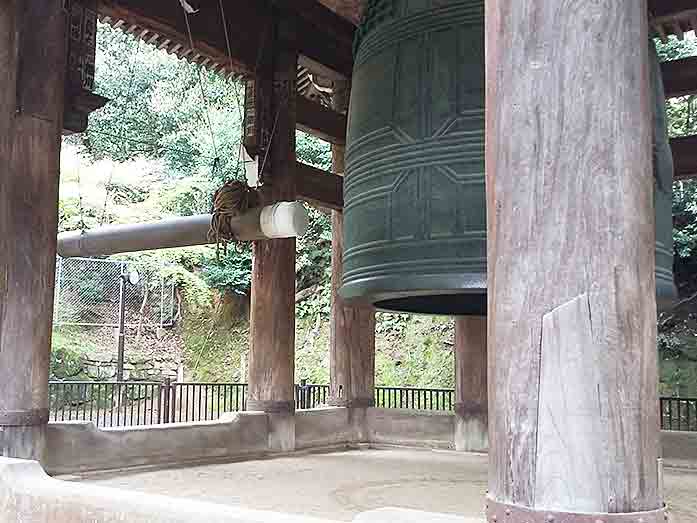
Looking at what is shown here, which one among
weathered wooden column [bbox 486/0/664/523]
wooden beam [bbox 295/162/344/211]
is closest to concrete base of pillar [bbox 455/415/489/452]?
wooden beam [bbox 295/162/344/211]

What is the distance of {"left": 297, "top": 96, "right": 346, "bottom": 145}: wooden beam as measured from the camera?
7523mm

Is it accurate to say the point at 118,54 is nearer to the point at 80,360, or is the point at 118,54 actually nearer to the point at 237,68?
the point at 80,360

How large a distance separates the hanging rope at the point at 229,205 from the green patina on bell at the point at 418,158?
3150 millimetres

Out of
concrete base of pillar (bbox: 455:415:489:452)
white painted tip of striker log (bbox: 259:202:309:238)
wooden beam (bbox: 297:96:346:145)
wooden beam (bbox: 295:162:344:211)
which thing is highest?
wooden beam (bbox: 297:96:346:145)

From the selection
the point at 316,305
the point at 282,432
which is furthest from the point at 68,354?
the point at 282,432

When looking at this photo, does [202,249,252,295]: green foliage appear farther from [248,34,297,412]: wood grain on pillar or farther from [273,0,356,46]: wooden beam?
[248,34,297,412]: wood grain on pillar

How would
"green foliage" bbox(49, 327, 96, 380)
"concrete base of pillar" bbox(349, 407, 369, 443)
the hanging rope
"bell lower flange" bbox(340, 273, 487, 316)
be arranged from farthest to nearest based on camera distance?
1. "green foliage" bbox(49, 327, 96, 380)
2. "concrete base of pillar" bbox(349, 407, 369, 443)
3. the hanging rope
4. "bell lower flange" bbox(340, 273, 487, 316)

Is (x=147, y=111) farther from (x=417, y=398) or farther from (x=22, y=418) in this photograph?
(x=22, y=418)

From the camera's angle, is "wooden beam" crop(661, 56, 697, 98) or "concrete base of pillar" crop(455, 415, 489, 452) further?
"concrete base of pillar" crop(455, 415, 489, 452)

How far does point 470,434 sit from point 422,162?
5.21 m

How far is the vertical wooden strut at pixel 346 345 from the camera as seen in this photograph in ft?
26.5

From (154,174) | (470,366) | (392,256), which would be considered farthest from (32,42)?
(154,174)

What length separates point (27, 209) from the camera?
188 inches

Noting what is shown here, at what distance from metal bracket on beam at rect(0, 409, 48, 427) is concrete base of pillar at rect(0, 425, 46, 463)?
0.03 meters
